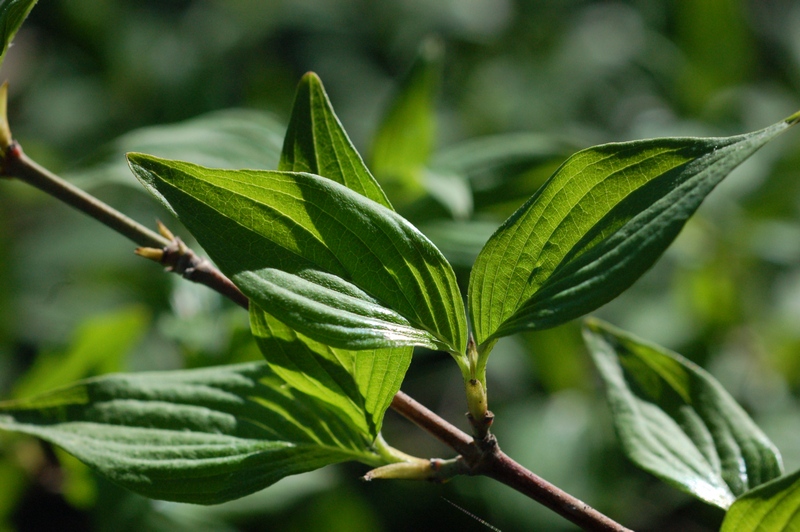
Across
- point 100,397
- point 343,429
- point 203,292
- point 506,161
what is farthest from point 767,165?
point 100,397

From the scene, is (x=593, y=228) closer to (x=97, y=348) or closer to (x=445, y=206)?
(x=445, y=206)

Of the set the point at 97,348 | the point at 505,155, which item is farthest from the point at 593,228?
the point at 97,348

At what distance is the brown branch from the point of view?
0.55 m

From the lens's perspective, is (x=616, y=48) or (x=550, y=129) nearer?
(x=550, y=129)

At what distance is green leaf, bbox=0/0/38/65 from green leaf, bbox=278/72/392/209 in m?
0.20

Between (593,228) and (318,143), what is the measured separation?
0.67 ft

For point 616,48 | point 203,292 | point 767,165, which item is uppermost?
point 616,48

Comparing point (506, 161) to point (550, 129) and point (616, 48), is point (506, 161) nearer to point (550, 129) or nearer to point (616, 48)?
point (550, 129)

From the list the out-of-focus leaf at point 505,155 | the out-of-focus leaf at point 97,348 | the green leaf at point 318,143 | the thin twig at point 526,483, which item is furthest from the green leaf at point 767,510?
the out-of-focus leaf at point 97,348

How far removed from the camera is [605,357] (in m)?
0.68

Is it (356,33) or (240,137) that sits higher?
(356,33)

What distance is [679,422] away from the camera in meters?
0.66

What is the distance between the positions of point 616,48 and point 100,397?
1836 millimetres

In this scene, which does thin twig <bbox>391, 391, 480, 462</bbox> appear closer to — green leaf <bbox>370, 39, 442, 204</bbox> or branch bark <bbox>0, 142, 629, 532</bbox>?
branch bark <bbox>0, 142, 629, 532</bbox>
